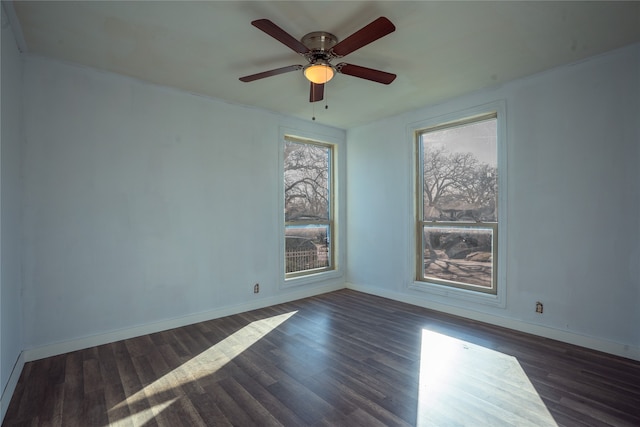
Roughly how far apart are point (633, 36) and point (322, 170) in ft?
12.2

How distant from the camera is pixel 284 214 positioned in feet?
15.3

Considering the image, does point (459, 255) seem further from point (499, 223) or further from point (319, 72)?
point (319, 72)

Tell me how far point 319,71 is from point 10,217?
2616 millimetres

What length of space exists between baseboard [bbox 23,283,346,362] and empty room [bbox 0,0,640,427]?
2cm

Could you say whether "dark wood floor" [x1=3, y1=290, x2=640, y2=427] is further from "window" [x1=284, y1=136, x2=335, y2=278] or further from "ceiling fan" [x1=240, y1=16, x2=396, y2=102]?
"ceiling fan" [x1=240, y1=16, x2=396, y2=102]

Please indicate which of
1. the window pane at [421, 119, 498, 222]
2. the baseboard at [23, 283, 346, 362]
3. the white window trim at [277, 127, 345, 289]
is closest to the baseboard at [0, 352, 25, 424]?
the baseboard at [23, 283, 346, 362]

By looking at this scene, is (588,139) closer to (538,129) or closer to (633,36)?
(538,129)

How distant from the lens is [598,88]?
296cm

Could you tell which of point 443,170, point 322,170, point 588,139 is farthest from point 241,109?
point 588,139

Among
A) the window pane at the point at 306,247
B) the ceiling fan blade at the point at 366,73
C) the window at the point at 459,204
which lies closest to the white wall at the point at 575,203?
the window at the point at 459,204

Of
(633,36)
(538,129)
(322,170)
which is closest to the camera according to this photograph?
(633,36)

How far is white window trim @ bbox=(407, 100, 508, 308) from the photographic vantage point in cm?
358

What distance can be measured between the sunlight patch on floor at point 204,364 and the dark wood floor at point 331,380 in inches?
0.4

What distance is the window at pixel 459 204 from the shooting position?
3.80 metres
